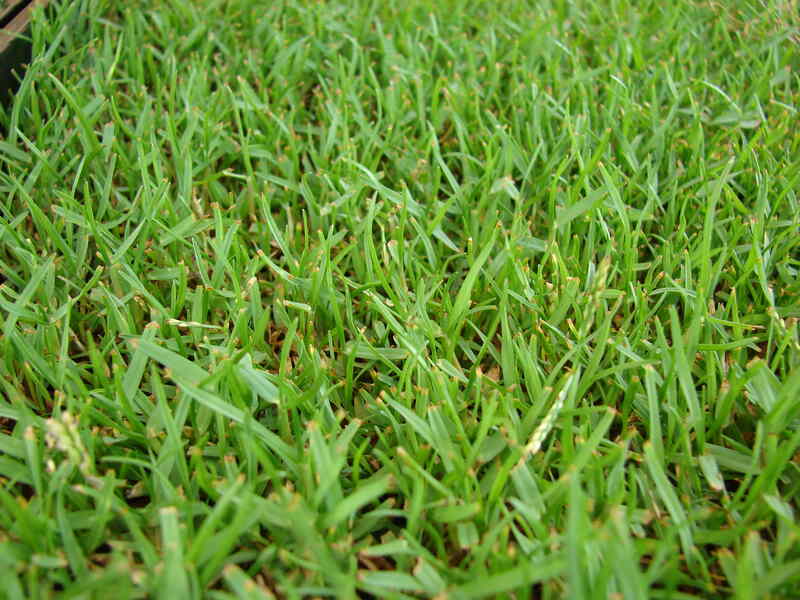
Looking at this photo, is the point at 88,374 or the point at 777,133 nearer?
the point at 88,374

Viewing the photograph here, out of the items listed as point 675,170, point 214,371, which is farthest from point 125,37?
point 675,170

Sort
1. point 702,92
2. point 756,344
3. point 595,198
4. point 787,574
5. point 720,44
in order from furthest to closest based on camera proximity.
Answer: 1. point 720,44
2. point 702,92
3. point 595,198
4. point 756,344
5. point 787,574

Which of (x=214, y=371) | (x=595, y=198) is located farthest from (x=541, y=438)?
(x=595, y=198)

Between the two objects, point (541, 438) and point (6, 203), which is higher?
point (6, 203)

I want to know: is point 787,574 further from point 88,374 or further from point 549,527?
point 88,374

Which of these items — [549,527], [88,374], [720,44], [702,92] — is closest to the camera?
[549,527]

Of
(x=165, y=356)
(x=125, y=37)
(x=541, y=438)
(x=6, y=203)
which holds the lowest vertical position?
(x=541, y=438)
